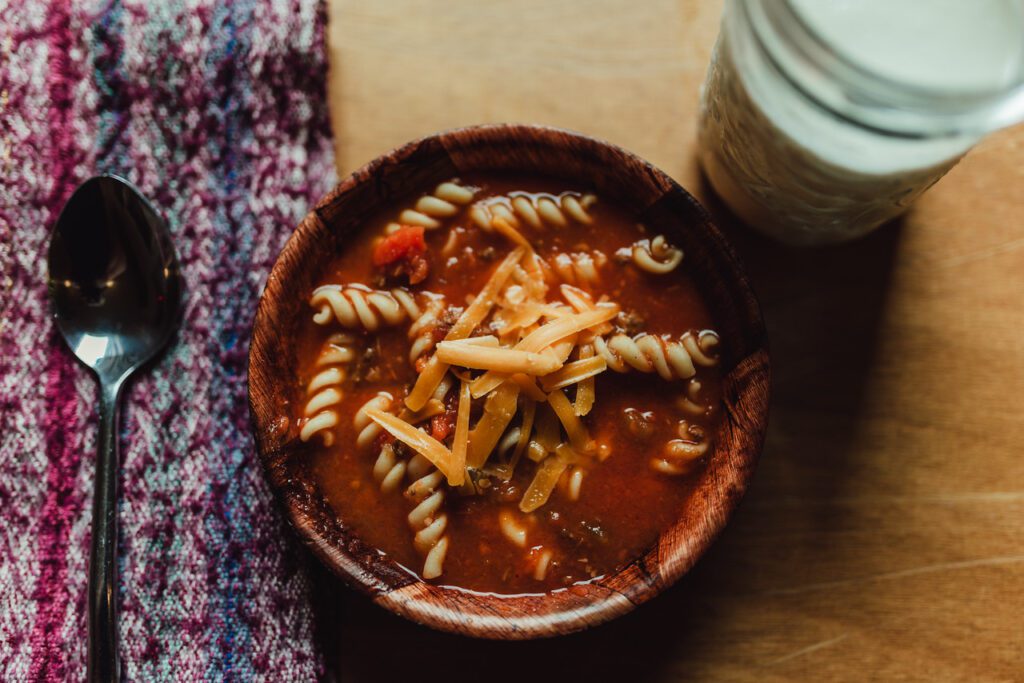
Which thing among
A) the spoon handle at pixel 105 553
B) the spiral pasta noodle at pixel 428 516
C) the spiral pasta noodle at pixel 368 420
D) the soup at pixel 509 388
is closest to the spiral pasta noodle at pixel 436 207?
the soup at pixel 509 388

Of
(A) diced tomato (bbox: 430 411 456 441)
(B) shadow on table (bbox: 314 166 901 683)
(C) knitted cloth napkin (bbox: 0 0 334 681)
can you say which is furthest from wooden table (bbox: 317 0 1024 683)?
(A) diced tomato (bbox: 430 411 456 441)

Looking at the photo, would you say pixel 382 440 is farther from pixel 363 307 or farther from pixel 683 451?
pixel 683 451

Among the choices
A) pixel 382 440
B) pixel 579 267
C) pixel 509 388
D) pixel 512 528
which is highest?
pixel 579 267

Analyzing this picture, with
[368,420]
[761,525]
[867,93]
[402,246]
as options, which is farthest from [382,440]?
[867,93]

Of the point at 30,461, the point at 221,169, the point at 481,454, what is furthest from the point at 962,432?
the point at 30,461

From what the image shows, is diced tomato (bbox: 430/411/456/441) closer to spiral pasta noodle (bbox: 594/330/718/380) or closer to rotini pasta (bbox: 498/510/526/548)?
rotini pasta (bbox: 498/510/526/548)

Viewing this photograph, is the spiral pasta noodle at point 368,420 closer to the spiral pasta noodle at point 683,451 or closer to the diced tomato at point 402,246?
the diced tomato at point 402,246
